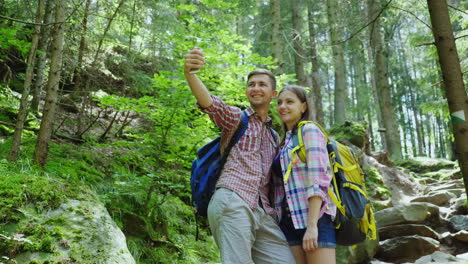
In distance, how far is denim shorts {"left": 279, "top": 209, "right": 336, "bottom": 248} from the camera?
218cm

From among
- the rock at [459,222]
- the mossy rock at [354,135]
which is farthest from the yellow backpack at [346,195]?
the mossy rock at [354,135]

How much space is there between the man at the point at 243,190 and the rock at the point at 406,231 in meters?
5.93

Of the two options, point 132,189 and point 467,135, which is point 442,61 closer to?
point 467,135

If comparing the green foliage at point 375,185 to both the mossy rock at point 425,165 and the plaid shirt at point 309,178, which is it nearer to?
the mossy rock at point 425,165

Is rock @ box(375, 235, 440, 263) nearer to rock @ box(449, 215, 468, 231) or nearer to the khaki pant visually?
rock @ box(449, 215, 468, 231)

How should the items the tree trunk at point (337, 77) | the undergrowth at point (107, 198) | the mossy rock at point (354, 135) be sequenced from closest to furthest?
the undergrowth at point (107, 198) < the mossy rock at point (354, 135) < the tree trunk at point (337, 77)

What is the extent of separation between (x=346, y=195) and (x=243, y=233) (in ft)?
2.55

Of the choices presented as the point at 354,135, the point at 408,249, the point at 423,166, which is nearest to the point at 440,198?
the point at 354,135

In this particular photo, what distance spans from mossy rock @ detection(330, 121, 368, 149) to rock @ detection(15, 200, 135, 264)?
10264 millimetres

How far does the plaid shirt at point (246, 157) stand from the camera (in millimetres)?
2189

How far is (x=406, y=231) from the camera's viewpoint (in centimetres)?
714

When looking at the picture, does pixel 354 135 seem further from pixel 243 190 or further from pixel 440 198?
pixel 243 190

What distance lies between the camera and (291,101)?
2.57 m

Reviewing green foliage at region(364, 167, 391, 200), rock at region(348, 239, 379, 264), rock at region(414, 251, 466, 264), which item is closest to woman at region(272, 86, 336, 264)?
rock at region(348, 239, 379, 264)
